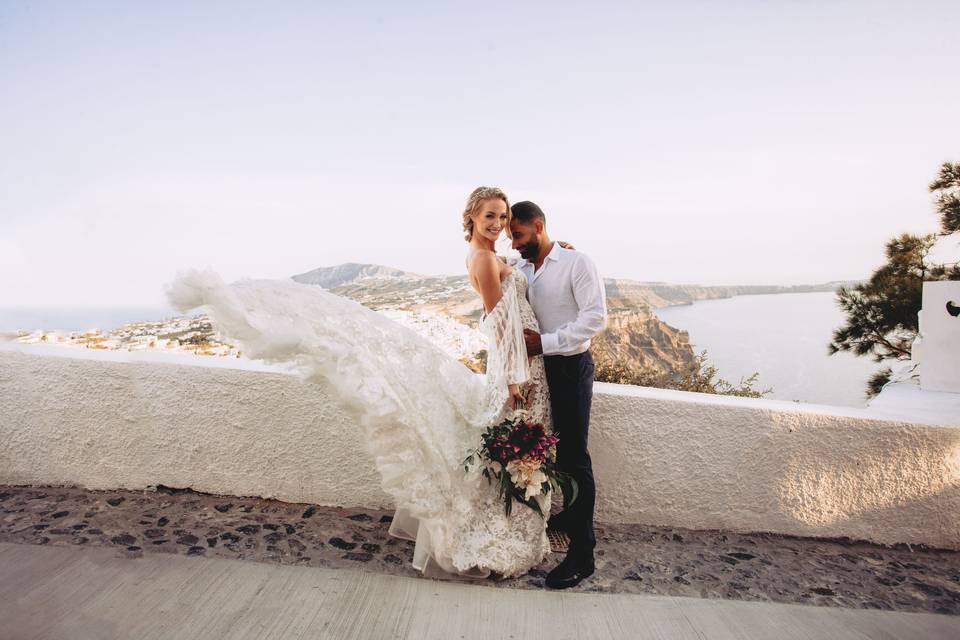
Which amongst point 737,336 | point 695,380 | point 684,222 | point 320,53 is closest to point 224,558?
point 695,380

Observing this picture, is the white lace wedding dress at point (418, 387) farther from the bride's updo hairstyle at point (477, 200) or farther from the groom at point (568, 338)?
the bride's updo hairstyle at point (477, 200)

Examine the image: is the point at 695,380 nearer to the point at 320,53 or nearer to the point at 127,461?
the point at 127,461

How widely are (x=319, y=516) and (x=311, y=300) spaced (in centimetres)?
132

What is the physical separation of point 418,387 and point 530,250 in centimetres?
84

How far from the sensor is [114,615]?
6.82 feet

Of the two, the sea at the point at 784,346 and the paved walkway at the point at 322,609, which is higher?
the sea at the point at 784,346

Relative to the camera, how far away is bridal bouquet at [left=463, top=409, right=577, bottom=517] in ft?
8.05

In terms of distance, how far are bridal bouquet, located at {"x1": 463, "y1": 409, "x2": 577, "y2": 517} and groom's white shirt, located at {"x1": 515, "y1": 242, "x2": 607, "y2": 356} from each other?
363mm

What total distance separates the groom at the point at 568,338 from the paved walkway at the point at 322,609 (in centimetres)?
35

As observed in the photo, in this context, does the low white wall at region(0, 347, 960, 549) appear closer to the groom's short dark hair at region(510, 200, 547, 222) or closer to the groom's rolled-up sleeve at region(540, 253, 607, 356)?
the groom's rolled-up sleeve at region(540, 253, 607, 356)

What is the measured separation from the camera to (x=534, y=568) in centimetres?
266

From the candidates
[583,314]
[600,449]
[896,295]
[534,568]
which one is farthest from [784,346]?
[534,568]

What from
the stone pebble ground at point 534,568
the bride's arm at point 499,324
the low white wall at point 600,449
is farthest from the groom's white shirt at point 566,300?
the stone pebble ground at point 534,568

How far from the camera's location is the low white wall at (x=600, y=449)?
305 cm
